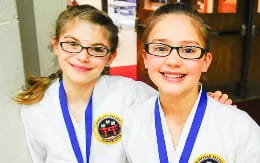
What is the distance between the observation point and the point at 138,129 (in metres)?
1.40

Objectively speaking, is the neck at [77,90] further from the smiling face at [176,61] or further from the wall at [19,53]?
the smiling face at [176,61]

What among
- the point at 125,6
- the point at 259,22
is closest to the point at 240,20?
the point at 259,22

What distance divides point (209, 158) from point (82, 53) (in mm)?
676

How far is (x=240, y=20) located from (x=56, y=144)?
3.48m

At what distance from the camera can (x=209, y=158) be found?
1270 mm

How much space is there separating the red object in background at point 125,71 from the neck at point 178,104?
410 cm

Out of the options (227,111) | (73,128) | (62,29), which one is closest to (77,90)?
(73,128)

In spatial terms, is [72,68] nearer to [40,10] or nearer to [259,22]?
[40,10]

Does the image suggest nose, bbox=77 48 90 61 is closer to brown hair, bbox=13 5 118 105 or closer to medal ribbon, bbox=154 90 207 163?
brown hair, bbox=13 5 118 105

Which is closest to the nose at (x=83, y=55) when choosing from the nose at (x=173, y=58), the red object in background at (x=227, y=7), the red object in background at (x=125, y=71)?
the nose at (x=173, y=58)

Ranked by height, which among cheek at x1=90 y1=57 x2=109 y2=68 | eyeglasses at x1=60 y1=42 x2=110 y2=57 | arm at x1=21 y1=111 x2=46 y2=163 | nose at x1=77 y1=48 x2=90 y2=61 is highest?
eyeglasses at x1=60 y1=42 x2=110 y2=57

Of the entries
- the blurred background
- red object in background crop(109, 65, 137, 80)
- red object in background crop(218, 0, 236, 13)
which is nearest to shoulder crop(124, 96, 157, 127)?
the blurred background

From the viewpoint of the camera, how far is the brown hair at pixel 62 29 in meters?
Answer: 1.46

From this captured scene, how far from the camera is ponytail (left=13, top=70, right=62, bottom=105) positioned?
1476mm
